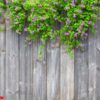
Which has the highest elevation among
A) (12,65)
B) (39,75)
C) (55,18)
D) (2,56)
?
(55,18)

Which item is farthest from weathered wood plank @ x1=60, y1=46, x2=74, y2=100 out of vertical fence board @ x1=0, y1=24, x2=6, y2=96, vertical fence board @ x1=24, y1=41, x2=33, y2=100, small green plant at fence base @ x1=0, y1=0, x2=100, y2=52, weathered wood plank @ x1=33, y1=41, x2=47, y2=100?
vertical fence board @ x1=0, y1=24, x2=6, y2=96

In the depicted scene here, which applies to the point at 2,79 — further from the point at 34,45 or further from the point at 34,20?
the point at 34,20

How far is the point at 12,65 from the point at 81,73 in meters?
0.93

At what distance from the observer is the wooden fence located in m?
4.18

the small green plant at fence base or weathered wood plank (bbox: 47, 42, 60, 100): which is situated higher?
the small green plant at fence base

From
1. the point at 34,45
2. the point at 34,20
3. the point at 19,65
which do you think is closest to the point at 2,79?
the point at 19,65

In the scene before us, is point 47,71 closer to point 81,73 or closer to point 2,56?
point 81,73

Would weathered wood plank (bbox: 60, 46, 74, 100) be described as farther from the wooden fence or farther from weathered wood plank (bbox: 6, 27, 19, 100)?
weathered wood plank (bbox: 6, 27, 19, 100)

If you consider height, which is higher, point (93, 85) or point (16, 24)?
point (16, 24)

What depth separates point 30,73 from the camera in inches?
172

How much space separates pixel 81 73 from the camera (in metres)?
4.20

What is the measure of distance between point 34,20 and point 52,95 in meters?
0.99

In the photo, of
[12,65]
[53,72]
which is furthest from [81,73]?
[12,65]

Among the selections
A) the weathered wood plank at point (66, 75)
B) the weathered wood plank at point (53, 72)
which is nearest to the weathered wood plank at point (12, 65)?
the weathered wood plank at point (53, 72)
